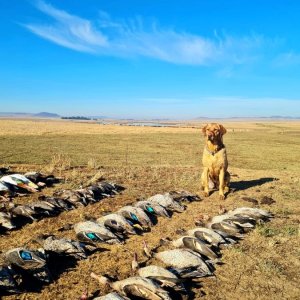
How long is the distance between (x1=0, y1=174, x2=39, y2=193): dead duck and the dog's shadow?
763 centimetres

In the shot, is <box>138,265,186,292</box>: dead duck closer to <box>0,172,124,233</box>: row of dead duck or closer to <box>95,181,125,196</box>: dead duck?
<box>0,172,124,233</box>: row of dead duck

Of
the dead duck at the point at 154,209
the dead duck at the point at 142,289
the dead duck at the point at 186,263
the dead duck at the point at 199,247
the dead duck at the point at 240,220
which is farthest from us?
the dead duck at the point at 154,209

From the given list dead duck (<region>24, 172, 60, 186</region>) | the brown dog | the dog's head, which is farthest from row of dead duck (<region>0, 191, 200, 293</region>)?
dead duck (<region>24, 172, 60, 186</region>)

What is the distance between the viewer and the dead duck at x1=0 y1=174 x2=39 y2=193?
12.6 meters

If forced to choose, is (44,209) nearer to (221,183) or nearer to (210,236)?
(210,236)

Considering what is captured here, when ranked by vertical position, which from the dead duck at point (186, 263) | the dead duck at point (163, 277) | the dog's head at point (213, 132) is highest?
the dog's head at point (213, 132)

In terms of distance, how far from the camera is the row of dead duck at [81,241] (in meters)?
6.33

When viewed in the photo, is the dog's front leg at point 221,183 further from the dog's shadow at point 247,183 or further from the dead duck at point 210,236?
the dead duck at point 210,236

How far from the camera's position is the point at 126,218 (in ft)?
32.2

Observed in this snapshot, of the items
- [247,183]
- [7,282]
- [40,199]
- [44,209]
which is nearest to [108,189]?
[40,199]

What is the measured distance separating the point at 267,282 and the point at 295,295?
0.56 m

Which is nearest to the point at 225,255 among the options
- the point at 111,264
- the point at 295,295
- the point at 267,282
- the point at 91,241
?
the point at 267,282

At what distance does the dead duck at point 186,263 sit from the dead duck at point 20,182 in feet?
23.0

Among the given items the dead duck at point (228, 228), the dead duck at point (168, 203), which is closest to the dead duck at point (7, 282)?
the dead duck at point (228, 228)
